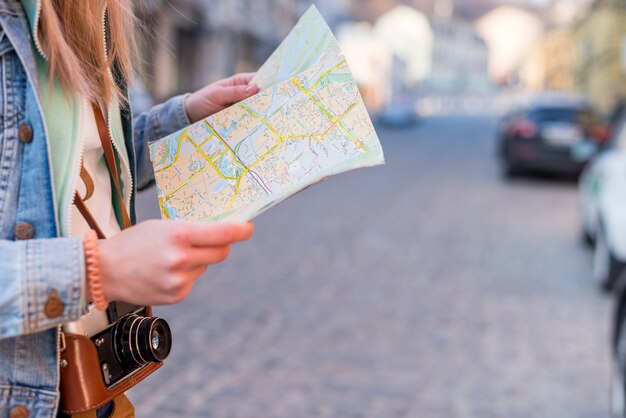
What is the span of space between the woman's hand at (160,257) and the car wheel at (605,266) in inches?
216

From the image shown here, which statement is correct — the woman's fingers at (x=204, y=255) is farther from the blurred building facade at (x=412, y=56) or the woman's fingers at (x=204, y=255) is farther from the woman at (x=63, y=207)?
the blurred building facade at (x=412, y=56)

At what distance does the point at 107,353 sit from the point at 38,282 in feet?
0.94

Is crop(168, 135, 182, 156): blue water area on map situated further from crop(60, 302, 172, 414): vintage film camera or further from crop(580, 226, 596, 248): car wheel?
crop(580, 226, 596, 248): car wheel

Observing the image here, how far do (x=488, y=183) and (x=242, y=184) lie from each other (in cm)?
1466

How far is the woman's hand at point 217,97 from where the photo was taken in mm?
1582

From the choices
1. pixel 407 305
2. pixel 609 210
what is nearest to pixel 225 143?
pixel 407 305

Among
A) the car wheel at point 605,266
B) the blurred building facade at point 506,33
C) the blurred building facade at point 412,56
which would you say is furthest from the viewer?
the blurred building facade at point 506,33

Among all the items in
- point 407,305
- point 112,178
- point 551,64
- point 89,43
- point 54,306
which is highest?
point 89,43

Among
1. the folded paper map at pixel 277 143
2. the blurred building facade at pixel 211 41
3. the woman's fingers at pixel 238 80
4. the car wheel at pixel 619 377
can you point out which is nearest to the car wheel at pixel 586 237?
the car wheel at pixel 619 377

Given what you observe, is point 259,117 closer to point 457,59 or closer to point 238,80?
point 238,80

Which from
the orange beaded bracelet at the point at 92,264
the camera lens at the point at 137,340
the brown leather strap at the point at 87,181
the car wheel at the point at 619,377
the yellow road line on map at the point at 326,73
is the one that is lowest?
the car wheel at the point at 619,377

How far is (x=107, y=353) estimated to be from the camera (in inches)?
53.6

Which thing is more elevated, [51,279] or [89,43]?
[89,43]

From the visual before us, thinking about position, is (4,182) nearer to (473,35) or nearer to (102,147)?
(102,147)
